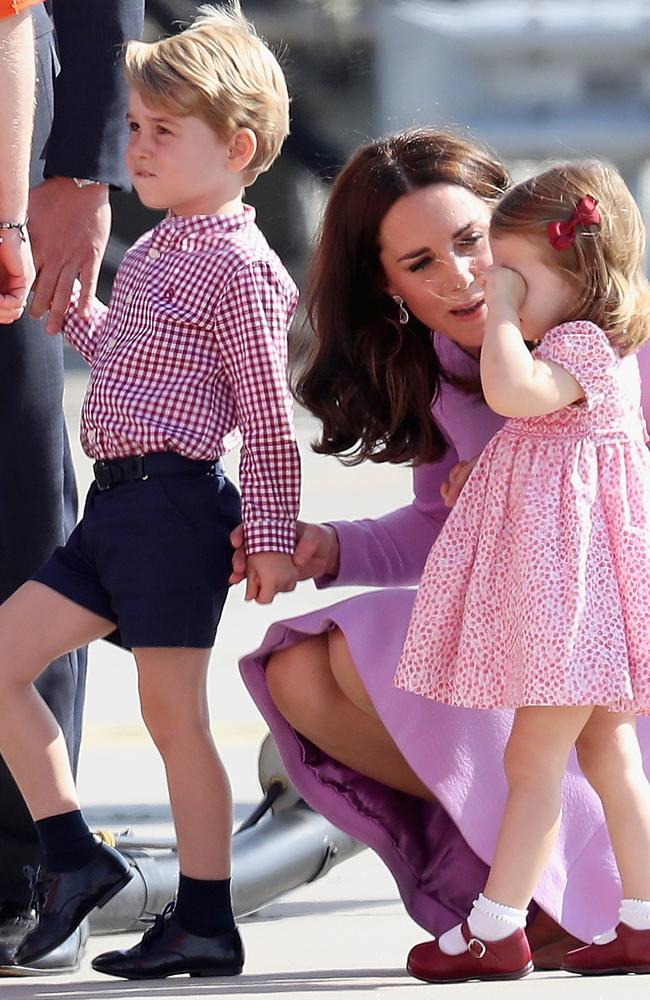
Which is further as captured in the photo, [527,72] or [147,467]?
[527,72]

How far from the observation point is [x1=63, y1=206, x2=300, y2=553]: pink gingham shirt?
244 cm

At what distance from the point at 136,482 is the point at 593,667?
2.24ft

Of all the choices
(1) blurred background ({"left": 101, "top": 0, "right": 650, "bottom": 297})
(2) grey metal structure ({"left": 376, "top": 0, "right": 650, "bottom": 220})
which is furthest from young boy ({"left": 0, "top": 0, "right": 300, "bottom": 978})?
(2) grey metal structure ({"left": 376, "top": 0, "right": 650, "bottom": 220})

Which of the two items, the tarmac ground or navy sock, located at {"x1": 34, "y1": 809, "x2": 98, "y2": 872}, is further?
navy sock, located at {"x1": 34, "y1": 809, "x2": 98, "y2": 872}

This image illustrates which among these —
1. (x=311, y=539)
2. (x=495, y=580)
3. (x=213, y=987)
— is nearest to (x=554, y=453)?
(x=495, y=580)

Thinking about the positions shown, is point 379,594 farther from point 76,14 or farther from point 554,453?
point 76,14

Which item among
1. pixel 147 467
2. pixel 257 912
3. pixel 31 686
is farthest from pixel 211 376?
pixel 257 912

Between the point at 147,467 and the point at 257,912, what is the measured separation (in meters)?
1.01

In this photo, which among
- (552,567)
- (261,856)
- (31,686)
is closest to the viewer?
(552,567)

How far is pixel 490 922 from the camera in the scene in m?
2.27

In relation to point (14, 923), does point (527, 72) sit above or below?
above

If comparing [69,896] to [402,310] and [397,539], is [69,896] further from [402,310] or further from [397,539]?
[402,310]

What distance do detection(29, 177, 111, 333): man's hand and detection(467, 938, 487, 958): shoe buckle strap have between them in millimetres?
1106

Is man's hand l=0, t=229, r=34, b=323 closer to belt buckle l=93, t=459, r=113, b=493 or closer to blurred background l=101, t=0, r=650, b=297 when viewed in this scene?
belt buckle l=93, t=459, r=113, b=493
